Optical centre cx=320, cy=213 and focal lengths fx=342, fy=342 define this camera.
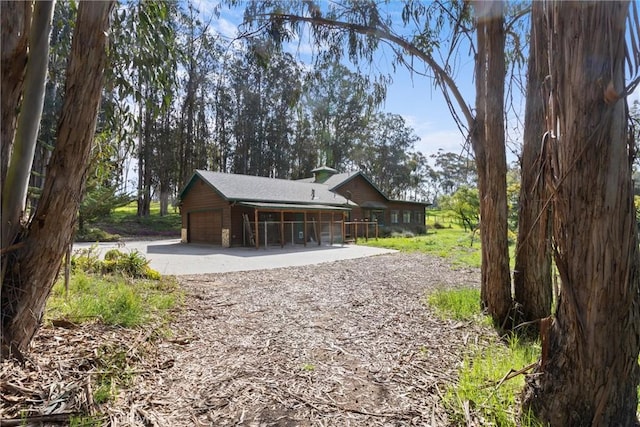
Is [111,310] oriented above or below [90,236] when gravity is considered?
below

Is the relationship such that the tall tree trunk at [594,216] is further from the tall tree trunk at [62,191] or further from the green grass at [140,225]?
the green grass at [140,225]

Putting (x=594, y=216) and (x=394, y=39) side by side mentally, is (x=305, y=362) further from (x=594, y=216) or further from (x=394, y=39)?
(x=394, y=39)

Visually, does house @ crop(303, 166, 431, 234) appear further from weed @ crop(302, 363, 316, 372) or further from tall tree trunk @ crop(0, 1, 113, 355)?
tall tree trunk @ crop(0, 1, 113, 355)

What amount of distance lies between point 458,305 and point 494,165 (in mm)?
1898

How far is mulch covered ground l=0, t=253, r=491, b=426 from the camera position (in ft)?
7.04

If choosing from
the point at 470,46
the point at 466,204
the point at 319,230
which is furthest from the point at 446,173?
the point at 470,46

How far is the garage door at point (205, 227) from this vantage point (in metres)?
17.4

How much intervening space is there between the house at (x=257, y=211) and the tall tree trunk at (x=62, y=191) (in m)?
13.2

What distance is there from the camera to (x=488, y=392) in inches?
90.0

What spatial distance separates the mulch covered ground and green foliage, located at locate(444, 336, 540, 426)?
0.34ft

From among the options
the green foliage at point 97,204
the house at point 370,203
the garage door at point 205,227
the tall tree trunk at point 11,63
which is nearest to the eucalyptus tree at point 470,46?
the tall tree trunk at point 11,63

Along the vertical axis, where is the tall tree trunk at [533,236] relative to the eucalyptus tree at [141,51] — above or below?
below

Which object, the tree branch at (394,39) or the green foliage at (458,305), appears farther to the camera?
the tree branch at (394,39)

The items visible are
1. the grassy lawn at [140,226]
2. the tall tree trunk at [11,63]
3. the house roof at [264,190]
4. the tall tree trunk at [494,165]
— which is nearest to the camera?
the tall tree trunk at [11,63]
